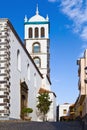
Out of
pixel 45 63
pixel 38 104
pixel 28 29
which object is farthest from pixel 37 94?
pixel 28 29

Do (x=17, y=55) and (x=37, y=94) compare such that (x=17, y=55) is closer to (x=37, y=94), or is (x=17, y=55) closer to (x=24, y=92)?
(x=24, y=92)

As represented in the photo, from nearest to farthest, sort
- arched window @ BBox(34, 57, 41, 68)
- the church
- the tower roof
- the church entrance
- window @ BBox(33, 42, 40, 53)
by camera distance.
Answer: the church, the church entrance, arched window @ BBox(34, 57, 41, 68), window @ BBox(33, 42, 40, 53), the tower roof

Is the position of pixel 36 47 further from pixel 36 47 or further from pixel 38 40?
pixel 38 40

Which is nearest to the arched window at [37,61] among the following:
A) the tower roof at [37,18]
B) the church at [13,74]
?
→ the tower roof at [37,18]

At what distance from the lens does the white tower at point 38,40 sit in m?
56.0

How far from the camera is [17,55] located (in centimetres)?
3014

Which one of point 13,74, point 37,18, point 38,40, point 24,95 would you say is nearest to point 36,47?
point 38,40

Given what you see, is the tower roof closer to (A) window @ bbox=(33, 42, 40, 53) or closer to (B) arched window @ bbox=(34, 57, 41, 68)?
(A) window @ bbox=(33, 42, 40, 53)

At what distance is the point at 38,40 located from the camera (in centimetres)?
5706

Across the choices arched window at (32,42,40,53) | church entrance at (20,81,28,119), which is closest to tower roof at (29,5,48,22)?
arched window at (32,42,40,53)

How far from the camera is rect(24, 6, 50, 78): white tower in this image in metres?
56.0

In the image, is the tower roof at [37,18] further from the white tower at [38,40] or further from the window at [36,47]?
the window at [36,47]

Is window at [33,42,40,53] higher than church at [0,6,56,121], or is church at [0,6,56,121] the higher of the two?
window at [33,42,40,53]

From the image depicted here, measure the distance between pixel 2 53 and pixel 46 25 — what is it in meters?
33.0
